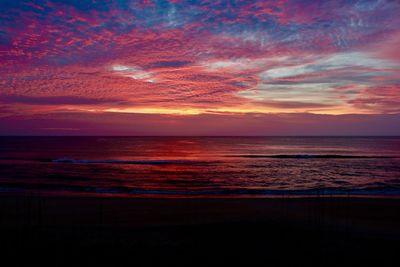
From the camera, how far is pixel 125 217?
14.0 metres

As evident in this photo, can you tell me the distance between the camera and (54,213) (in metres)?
14.9

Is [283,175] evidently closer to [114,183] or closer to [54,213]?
[114,183]

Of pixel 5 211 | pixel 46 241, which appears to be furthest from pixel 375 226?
pixel 5 211

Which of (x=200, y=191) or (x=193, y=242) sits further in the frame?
(x=200, y=191)

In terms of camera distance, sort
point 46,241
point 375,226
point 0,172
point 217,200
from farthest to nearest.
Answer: point 0,172 < point 217,200 < point 375,226 < point 46,241

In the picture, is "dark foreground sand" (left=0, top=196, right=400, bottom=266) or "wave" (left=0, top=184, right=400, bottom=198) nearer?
"dark foreground sand" (left=0, top=196, right=400, bottom=266)

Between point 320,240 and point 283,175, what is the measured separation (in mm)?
24100

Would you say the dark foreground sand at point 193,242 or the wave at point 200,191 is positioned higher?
the dark foreground sand at point 193,242

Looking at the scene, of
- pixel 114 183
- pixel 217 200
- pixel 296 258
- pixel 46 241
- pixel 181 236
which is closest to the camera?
pixel 296 258

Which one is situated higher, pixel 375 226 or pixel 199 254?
pixel 199 254

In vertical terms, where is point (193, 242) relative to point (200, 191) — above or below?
above

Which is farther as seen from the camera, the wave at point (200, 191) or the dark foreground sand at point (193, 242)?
the wave at point (200, 191)

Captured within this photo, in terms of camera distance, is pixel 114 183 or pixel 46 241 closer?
pixel 46 241

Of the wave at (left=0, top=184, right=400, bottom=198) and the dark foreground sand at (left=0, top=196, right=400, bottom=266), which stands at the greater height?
the dark foreground sand at (left=0, top=196, right=400, bottom=266)
